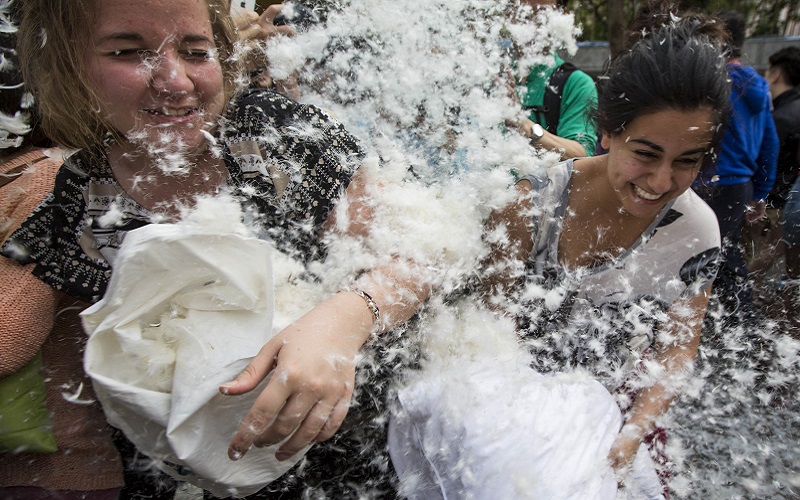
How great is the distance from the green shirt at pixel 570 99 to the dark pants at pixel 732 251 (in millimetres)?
427

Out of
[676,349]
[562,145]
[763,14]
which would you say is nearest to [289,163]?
[562,145]

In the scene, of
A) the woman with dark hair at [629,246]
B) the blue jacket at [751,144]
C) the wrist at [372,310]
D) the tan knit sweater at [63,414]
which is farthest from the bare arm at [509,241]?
the blue jacket at [751,144]

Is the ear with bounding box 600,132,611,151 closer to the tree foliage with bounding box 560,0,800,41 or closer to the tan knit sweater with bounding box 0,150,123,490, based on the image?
the tan knit sweater with bounding box 0,150,123,490

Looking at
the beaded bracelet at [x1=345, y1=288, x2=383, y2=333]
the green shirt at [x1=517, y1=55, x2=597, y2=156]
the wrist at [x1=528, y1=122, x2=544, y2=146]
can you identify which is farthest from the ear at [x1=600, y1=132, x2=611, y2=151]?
the beaded bracelet at [x1=345, y1=288, x2=383, y2=333]

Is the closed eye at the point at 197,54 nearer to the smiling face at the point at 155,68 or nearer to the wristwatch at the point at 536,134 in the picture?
the smiling face at the point at 155,68

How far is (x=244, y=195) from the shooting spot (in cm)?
114

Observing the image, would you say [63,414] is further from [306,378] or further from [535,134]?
[535,134]

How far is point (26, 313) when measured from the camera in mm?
1104

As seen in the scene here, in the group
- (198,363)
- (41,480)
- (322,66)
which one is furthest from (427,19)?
(41,480)

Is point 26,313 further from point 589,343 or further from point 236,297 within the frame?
point 589,343

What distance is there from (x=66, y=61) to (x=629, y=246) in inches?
54.0

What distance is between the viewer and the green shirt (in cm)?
190

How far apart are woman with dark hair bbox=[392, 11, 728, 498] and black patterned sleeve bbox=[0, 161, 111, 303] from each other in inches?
29.7

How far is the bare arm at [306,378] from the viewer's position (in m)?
0.82
